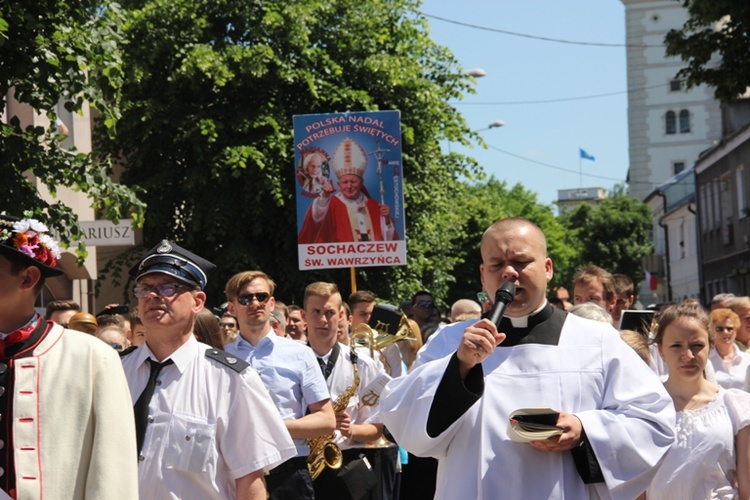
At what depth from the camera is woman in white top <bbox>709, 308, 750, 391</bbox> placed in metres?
10.2

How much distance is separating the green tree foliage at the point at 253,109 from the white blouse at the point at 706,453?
55.7 feet

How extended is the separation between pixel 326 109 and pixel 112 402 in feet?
71.0

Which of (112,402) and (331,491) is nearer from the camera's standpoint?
(112,402)

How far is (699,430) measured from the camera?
21.9 ft

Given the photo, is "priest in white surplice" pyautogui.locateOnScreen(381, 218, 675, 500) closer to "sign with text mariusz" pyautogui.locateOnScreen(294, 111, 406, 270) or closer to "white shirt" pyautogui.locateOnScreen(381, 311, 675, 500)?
"white shirt" pyautogui.locateOnScreen(381, 311, 675, 500)

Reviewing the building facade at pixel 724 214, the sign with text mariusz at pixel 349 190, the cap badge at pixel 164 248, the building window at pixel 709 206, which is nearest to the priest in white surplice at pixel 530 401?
the cap badge at pixel 164 248

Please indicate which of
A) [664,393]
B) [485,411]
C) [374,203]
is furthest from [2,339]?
[374,203]

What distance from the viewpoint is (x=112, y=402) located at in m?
4.06

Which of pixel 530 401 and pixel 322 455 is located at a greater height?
pixel 530 401

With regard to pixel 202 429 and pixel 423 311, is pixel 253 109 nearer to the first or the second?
pixel 423 311

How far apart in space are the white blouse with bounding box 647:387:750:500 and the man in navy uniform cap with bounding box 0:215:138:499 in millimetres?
3503

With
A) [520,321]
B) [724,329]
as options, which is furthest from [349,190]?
[520,321]

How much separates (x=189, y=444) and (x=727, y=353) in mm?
6539

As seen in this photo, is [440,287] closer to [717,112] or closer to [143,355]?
[143,355]
